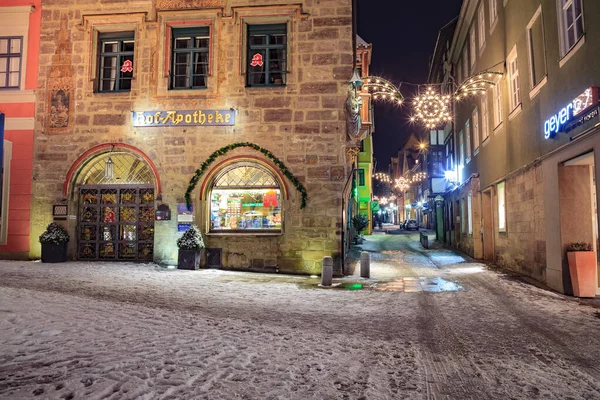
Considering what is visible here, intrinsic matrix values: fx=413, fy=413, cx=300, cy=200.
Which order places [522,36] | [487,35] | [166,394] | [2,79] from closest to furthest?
[166,394] < [522,36] < [2,79] < [487,35]

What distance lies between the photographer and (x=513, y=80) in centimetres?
1271

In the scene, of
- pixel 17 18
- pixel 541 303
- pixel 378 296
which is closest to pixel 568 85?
pixel 541 303

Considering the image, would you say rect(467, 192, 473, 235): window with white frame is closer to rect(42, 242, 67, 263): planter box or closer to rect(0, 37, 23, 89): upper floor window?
rect(42, 242, 67, 263): planter box

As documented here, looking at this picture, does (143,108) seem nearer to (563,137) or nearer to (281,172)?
(281,172)

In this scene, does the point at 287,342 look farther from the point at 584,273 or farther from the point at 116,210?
the point at 116,210

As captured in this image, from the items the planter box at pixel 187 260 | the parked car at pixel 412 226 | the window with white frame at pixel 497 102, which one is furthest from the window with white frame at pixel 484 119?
the parked car at pixel 412 226

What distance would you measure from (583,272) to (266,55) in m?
10.4

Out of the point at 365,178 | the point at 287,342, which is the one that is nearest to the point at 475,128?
the point at 287,342

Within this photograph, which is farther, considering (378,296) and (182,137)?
(182,137)

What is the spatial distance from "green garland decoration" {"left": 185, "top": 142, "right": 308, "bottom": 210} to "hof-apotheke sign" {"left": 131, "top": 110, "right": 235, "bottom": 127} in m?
0.81

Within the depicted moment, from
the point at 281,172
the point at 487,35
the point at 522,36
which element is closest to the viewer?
the point at 522,36

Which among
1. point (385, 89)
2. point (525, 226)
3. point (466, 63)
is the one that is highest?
point (466, 63)

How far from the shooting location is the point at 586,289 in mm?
8359

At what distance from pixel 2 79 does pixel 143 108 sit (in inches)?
205
